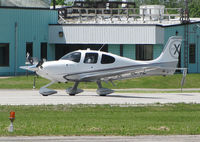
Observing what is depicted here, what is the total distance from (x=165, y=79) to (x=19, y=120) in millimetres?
24216

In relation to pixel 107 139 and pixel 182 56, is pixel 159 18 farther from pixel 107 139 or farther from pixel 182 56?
pixel 107 139

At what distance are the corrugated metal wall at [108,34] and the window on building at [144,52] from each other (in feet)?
3.14

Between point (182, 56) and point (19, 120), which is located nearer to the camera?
point (19, 120)

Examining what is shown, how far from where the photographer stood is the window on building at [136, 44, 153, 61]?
51875mm

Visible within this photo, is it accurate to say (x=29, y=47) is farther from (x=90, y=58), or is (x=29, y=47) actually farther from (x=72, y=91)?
(x=90, y=58)

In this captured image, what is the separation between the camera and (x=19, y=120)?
768 inches

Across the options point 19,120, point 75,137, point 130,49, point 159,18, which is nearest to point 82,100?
point 19,120

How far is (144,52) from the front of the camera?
171ft

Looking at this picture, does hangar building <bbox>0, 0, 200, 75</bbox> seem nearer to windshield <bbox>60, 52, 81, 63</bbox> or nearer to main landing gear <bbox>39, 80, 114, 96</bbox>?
main landing gear <bbox>39, 80, 114, 96</bbox>

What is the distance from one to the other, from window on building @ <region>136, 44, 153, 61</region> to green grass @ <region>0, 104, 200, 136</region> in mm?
27012

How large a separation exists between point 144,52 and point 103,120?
1297 inches

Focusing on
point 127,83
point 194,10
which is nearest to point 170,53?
point 127,83

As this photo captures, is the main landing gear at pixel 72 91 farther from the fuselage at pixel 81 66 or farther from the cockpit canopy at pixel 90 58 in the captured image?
the cockpit canopy at pixel 90 58

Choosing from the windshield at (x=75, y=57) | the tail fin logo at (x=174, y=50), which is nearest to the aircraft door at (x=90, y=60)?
the windshield at (x=75, y=57)
